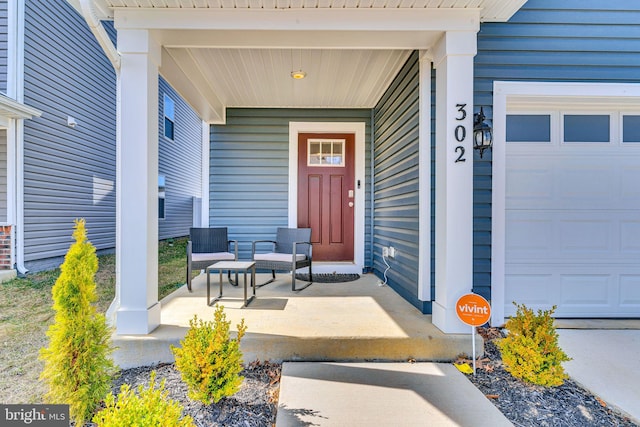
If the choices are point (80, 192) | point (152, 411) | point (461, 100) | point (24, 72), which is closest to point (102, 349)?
point (152, 411)

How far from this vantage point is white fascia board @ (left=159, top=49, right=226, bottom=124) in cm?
315

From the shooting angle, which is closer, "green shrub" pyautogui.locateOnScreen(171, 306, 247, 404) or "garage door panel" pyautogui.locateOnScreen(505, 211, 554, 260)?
"green shrub" pyautogui.locateOnScreen(171, 306, 247, 404)

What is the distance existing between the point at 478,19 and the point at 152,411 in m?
2.97

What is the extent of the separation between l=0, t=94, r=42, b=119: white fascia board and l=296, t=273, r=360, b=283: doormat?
4.39 meters

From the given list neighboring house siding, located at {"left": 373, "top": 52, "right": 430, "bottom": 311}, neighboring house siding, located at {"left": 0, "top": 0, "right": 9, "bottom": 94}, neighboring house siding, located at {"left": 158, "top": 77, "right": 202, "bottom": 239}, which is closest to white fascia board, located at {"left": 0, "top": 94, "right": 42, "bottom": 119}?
neighboring house siding, located at {"left": 0, "top": 0, "right": 9, "bottom": 94}

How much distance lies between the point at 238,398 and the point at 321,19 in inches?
98.4

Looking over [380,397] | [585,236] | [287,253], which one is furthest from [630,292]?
[287,253]

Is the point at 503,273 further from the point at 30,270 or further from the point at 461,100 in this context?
the point at 30,270

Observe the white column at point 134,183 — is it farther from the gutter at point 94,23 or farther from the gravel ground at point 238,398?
the gravel ground at point 238,398

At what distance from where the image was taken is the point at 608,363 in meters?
2.27

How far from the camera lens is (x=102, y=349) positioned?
169cm

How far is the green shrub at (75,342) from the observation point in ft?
5.16

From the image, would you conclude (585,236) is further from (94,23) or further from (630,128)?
(94,23)

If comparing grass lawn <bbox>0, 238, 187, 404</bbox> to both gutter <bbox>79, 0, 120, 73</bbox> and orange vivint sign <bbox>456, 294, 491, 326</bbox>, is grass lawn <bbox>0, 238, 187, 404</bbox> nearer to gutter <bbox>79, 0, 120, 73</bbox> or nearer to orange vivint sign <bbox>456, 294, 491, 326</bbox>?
gutter <bbox>79, 0, 120, 73</bbox>
